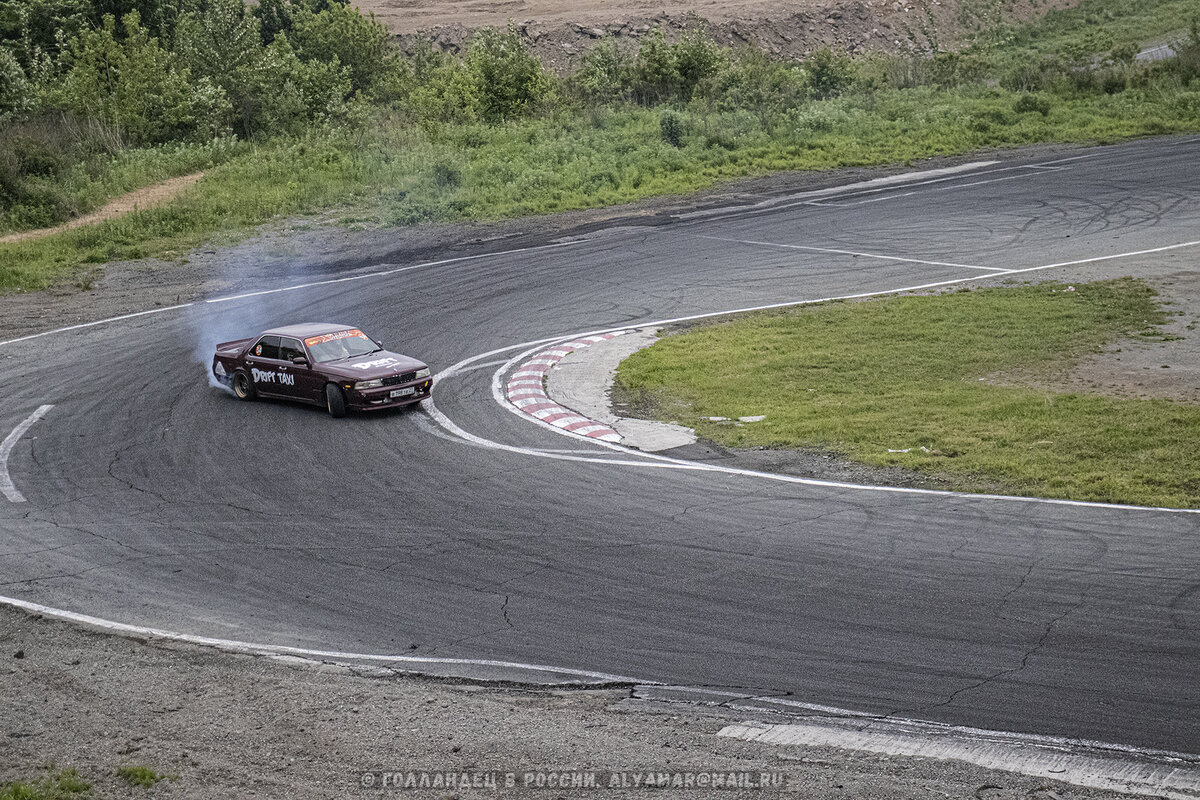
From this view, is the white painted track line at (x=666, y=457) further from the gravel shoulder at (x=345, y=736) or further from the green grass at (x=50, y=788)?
the green grass at (x=50, y=788)

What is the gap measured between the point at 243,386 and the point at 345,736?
13991mm

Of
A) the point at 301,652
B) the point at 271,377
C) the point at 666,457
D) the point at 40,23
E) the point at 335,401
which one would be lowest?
the point at 666,457

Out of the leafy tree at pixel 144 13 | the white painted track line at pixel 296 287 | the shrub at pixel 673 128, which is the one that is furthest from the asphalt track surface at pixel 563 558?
the leafy tree at pixel 144 13

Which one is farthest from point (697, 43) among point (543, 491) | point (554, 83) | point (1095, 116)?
point (543, 491)

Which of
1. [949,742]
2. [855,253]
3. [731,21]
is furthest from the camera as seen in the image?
[731,21]

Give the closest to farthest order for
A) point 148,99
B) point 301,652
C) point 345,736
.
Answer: point 345,736
point 301,652
point 148,99

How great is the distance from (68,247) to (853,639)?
31415 millimetres

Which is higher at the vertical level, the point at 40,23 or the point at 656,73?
the point at 40,23

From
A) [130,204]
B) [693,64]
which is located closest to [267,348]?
[130,204]

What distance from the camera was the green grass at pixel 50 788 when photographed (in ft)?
26.1

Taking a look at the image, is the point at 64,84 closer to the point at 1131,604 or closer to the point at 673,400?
the point at 673,400

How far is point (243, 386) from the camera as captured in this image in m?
22.0

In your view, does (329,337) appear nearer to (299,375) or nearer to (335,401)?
(299,375)

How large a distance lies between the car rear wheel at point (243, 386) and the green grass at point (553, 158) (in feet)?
44.6
